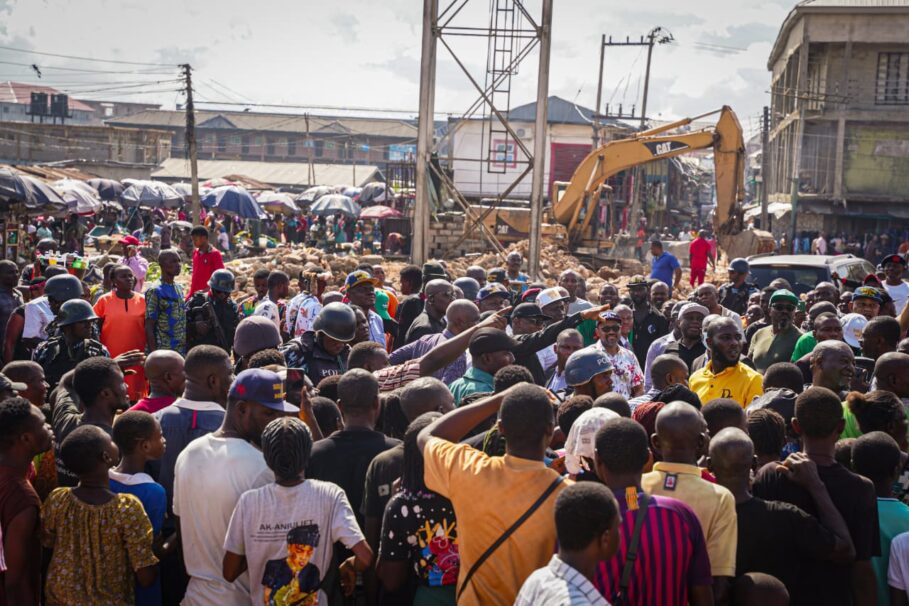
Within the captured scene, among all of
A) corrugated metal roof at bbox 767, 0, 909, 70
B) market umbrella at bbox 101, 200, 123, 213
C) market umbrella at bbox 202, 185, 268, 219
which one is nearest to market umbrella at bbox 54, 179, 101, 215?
market umbrella at bbox 202, 185, 268, 219

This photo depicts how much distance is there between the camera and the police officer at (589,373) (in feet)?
19.1

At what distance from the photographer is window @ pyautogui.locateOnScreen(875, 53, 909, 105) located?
4369 cm

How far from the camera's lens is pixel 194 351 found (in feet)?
17.5

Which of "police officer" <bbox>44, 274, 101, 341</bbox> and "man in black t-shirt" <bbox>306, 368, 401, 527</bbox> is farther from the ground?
"police officer" <bbox>44, 274, 101, 341</bbox>

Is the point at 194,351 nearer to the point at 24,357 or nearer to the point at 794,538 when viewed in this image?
the point at 794,538

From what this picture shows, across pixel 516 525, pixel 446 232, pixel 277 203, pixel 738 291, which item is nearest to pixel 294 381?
pixel 516 525

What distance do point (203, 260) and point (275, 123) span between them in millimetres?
78682

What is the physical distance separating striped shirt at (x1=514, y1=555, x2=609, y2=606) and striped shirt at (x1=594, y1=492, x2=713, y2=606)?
1.37ft

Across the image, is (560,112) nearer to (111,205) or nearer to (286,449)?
(111,205)

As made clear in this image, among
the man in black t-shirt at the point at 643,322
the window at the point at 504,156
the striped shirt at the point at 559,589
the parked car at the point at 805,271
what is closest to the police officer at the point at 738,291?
the man in black t-shirt at the point at 643,322

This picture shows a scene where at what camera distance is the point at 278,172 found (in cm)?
6869

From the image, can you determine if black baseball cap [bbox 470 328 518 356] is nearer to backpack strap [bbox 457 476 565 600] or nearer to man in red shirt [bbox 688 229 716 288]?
backpack strap [bbox 457 476 565 600]

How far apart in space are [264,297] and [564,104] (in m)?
49.9

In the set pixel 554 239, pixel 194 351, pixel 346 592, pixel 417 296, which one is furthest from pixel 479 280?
pixel 554 239
